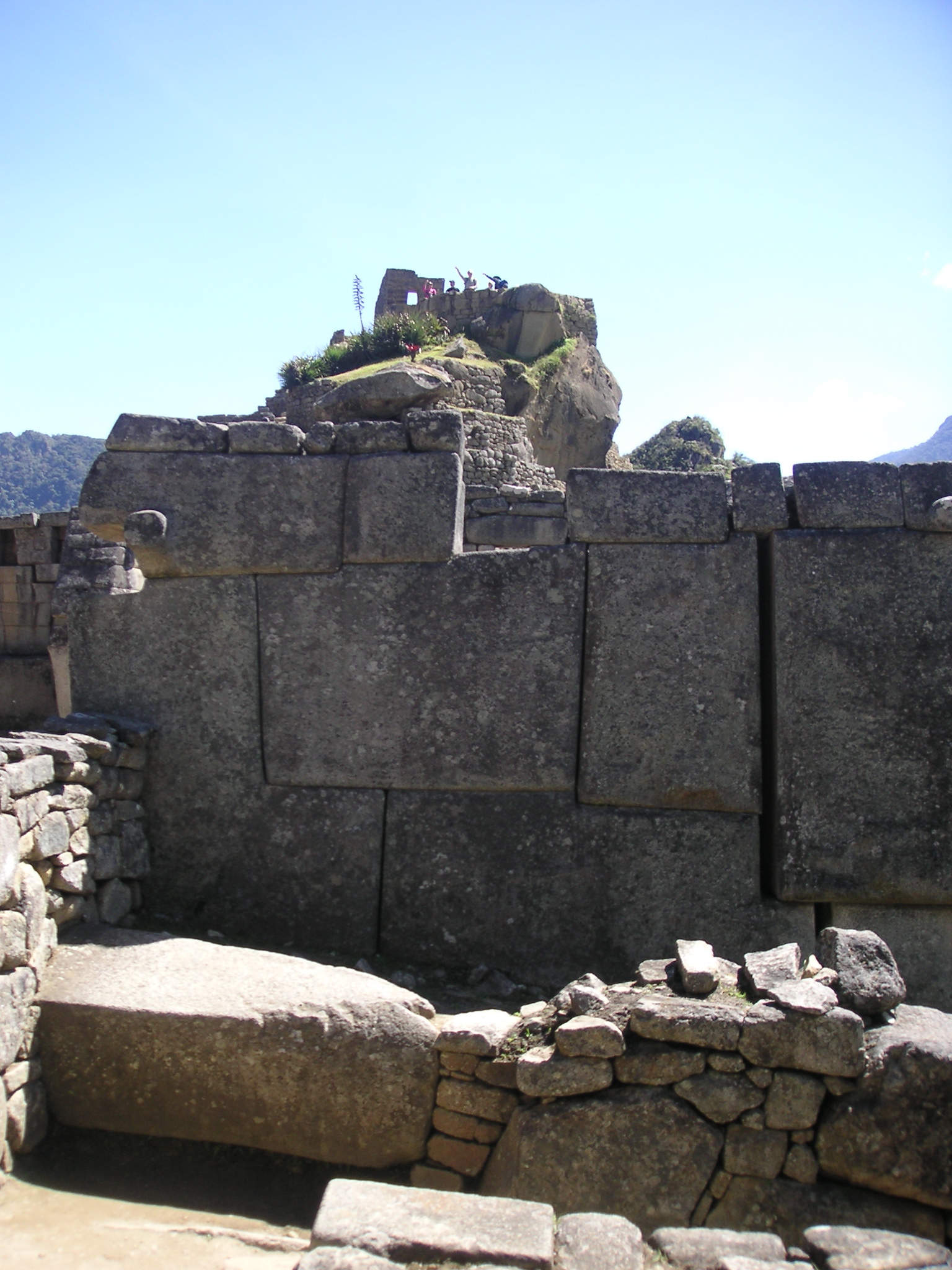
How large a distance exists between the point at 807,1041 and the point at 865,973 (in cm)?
32

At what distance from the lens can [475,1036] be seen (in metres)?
3.34

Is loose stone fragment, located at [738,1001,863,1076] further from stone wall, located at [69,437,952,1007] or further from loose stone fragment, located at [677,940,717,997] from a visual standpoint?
stone wall, located at [69,437,952,1007]

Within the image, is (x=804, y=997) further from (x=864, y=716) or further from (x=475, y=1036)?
(x=864, y=716)

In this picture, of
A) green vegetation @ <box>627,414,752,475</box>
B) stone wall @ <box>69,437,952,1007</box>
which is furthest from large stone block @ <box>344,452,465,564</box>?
green vegetation @ <box>627,414,752,475</box>

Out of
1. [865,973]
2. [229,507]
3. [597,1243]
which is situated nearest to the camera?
[597,1243]

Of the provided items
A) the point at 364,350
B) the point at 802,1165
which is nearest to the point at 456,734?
the point at 802,1165

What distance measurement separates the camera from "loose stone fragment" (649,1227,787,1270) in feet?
8.19

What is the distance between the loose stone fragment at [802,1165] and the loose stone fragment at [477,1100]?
33.0 inches

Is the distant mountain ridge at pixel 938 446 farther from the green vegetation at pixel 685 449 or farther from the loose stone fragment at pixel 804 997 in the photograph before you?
the loose stone fragment at pixel 804 997

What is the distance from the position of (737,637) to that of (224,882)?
2581 mm

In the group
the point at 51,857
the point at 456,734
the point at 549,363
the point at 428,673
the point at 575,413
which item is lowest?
the point at 51,857

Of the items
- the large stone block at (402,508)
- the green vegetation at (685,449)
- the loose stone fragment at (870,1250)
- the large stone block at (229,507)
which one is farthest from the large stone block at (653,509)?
the green vegetation at (685,449)

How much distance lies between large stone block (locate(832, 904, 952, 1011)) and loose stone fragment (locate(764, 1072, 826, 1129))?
143cm

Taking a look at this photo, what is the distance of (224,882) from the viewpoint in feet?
15.2
